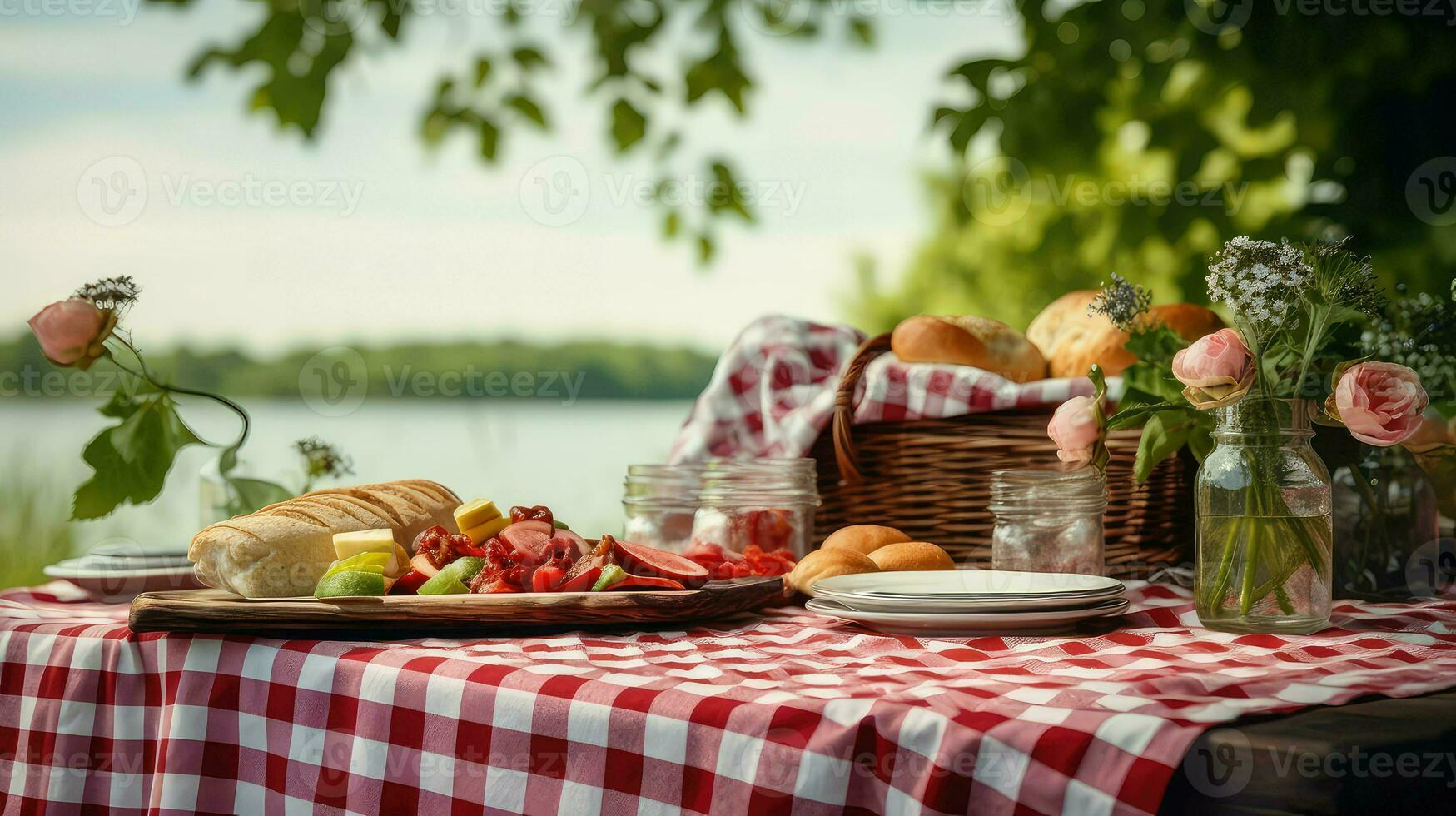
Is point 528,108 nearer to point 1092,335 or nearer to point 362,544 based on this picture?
point 1092,335

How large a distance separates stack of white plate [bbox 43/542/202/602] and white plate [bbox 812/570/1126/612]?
970 millimetres

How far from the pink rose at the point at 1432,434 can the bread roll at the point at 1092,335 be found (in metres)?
0.38

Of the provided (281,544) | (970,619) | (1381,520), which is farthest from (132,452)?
(1381,520)

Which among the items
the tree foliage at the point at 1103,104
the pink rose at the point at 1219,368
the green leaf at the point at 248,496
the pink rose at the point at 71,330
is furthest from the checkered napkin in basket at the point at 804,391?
the pink rose at the point at 71,330

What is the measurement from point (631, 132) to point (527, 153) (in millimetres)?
383

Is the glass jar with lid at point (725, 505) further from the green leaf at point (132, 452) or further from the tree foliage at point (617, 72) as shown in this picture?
the tree foliage at point (617, 72)

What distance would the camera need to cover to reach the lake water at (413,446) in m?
1.90

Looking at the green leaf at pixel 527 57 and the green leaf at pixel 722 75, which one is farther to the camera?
the green leaf at pixel 527 57

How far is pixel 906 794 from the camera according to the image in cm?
83

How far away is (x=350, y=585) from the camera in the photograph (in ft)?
4.16

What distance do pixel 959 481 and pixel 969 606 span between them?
618 millimetres

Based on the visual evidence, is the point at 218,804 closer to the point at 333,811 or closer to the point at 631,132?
the point at 333,811

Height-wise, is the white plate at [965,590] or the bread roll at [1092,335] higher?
the bread roll at [1092,335]

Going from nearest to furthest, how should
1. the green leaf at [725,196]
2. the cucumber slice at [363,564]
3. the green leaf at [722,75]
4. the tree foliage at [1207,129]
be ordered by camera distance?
the cucumber slice at [363,564] < the tree foliage at [1207,129] < the green leaf at [722,75] < the green leaf at [725,196]
